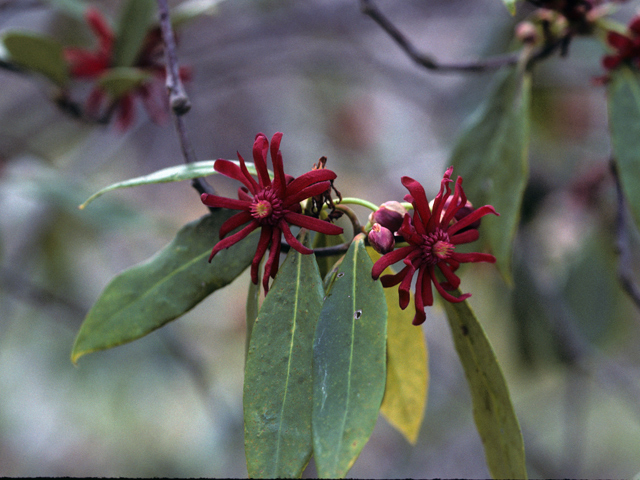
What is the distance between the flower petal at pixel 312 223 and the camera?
680 mm

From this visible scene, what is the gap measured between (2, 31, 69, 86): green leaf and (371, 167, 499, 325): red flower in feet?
4.06

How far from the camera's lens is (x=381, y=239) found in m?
0.70

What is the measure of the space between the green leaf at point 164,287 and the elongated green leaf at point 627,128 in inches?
29.5

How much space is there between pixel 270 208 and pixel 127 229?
127 centimetres

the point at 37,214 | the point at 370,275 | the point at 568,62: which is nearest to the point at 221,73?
the point at 37,214

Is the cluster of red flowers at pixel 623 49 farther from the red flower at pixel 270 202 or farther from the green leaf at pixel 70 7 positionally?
the green leaf at pixel 70 7

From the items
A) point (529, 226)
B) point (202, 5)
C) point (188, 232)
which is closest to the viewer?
point (188, 232)

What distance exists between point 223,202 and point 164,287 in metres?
0.19

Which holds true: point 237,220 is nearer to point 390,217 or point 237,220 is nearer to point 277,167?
point 277,167

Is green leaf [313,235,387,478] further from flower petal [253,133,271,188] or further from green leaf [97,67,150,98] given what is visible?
green leaf [97,67,150,98]

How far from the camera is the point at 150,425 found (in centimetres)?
345

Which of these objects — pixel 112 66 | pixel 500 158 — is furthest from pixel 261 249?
pixel 112 66

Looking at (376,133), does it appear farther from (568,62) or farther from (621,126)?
(621,126)

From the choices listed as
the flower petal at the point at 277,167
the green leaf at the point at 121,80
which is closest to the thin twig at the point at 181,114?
the flower petal at the point at 277,167
